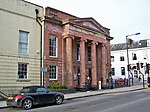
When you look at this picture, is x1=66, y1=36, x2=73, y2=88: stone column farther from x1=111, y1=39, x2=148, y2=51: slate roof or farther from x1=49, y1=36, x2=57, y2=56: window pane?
x1=111, y1=39, x2=148, y2=51: slate roof

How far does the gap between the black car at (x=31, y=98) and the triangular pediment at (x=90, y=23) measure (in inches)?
531

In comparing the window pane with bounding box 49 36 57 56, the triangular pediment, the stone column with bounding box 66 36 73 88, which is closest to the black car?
the stone column with bounding box 66 36 73 88

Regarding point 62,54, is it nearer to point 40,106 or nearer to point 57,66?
point 57,66

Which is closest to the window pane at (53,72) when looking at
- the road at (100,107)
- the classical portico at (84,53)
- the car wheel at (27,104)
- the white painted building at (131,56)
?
the classical portico at (84,53)

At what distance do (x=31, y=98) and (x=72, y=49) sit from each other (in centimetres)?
1464

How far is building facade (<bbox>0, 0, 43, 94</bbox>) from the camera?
75.3 ft

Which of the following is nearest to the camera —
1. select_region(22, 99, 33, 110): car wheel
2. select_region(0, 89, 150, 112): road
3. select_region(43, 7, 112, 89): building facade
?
select_region(0, 89, 150, 112): road

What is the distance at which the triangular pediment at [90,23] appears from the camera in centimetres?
3002

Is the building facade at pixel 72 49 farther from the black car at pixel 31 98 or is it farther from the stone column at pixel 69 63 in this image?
the black car at pixel 31 98

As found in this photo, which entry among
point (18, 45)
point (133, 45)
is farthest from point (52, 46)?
point (133, 45)

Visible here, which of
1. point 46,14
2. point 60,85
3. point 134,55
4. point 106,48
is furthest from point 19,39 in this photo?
point 134,55

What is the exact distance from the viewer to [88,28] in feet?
102

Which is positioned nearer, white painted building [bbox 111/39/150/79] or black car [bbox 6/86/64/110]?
black car [bbox 6/86/64/110]

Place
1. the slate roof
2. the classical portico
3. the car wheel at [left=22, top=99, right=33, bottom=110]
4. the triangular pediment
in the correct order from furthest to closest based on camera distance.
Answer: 1. the slate roof
2. the triangular pediment
3. the classical portico
4. the car wheel at [left=22, top=99, right=33, bottom=110]
